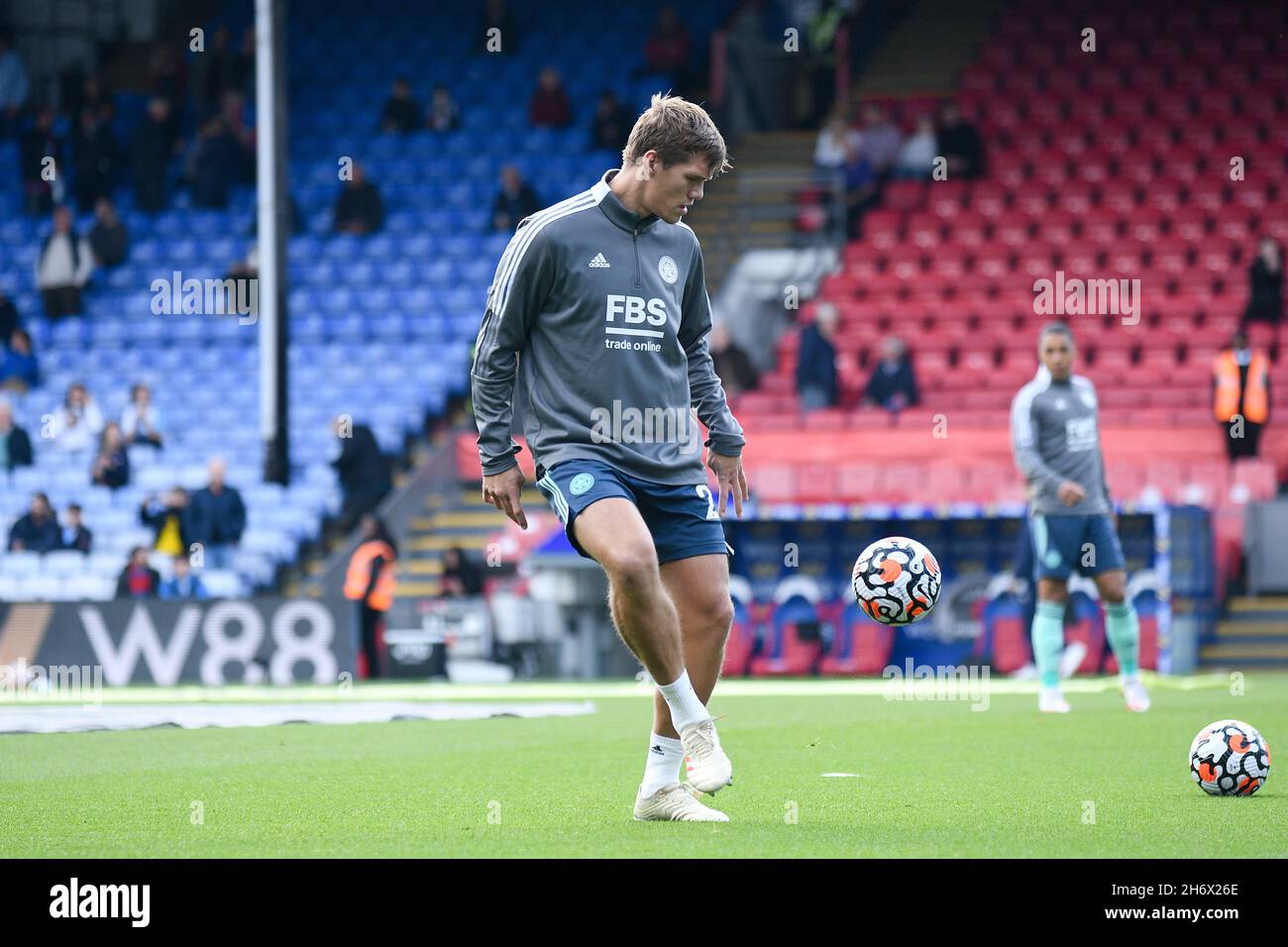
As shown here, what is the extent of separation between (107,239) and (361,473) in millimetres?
7067

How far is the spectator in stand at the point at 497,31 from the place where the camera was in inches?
1134

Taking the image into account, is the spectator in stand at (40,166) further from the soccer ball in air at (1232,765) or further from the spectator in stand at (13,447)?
the soccer ball in air at (1232,765)

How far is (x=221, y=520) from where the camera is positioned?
67.4 ft

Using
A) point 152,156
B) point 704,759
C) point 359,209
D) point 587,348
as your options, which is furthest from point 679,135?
point 152,156

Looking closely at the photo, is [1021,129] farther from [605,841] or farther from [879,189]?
[605,841]

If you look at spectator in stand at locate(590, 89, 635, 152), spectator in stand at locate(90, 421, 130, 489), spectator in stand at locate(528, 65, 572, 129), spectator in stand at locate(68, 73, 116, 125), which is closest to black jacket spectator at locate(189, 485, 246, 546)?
spectator in stand at locate(90, 421, 130, 489)

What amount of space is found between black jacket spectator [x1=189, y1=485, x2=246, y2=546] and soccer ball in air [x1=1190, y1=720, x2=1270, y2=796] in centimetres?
1412

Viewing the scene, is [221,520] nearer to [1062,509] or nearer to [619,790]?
[1062,509]

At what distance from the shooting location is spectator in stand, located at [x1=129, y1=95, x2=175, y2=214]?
2714 centimetres

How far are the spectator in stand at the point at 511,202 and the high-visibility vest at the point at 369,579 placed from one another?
6.68 metres

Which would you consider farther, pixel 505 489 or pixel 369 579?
pixel 369 579

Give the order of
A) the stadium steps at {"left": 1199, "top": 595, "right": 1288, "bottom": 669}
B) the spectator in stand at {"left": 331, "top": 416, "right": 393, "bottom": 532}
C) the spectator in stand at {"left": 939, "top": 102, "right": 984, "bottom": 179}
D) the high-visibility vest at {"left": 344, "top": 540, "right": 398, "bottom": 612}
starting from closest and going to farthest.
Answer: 1. the stadium steps at {"left": 1199, "top": 595, "right": 1288, "bottom": 669}
2. the high-visibility vest at {"left": 344, "top": 540, "right": 398, "bottom": 612}
3. the spectator in stand at {"left": 331, "top": 416, "right": 393, "bottom": 532}
4. the spectator in stand at {"left": 939, "top": 102, "right": 984, "bottom": 179}

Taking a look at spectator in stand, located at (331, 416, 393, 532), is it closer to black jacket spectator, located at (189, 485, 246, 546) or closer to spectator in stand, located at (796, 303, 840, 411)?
black jacket spectator, located at (189, 485, 246, 546)
